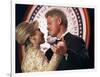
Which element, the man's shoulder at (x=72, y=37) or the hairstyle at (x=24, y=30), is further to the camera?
the man's shoulder at (x=72, y=37)

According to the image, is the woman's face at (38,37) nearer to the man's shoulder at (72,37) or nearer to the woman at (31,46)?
the woman at (31,46)

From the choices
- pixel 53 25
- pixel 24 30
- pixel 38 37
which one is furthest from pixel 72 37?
pixel 24 30

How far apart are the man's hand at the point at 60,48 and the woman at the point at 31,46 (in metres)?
0.11

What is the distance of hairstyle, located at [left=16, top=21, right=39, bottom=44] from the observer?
6.13 ft

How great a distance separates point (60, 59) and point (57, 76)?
14 cm

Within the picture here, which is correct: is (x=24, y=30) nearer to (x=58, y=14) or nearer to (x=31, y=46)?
(x=31, y=46)

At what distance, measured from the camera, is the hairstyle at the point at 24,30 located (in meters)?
1.87

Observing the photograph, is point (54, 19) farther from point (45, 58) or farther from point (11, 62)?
point (11, 62)

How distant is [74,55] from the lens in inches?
79.8

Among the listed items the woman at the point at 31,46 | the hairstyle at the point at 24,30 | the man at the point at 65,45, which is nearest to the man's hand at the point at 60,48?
the man at the point at 65,45

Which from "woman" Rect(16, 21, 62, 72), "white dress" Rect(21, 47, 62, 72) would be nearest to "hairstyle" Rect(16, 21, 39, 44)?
"woman" Rect(16, 21, 62, 72)

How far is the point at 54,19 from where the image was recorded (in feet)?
6.49

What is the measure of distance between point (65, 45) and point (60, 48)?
5 centimetres

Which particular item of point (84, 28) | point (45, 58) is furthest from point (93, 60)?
point (45, 58)
